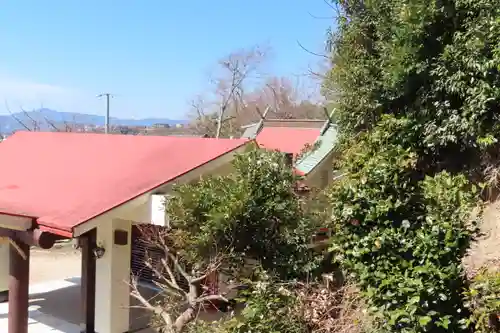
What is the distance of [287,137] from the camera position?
13.4 metres

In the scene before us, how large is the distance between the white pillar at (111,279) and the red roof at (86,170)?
3.12 feet

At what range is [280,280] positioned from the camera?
6.48 meters

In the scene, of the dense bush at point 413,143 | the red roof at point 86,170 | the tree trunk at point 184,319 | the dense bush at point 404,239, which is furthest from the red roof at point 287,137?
the tree trunk at point 184,319

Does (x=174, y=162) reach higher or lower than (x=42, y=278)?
higher

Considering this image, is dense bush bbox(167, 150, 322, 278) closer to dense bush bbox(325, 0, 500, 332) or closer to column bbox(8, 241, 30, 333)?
dense bush bbox(325, 0, 500, 332)

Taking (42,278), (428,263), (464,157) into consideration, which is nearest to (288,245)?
(428,263)

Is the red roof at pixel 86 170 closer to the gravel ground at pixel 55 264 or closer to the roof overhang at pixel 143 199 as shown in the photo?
the roof overhang at pixel 143 199

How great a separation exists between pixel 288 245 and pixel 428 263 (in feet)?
7.14

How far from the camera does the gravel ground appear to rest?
13.9 m

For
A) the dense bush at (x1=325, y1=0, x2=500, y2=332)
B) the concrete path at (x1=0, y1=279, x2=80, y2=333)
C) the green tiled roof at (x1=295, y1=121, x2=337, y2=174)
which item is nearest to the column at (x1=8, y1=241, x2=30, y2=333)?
the concrete path at (x1=0, y1=279, x2=80, y2=333)

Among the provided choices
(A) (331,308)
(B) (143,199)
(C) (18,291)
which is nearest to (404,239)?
(A) (331,308)

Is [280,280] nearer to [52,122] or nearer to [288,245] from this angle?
[288,245]

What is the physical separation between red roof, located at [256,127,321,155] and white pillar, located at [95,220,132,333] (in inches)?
202

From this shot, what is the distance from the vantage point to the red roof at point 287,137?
12.5 meters
